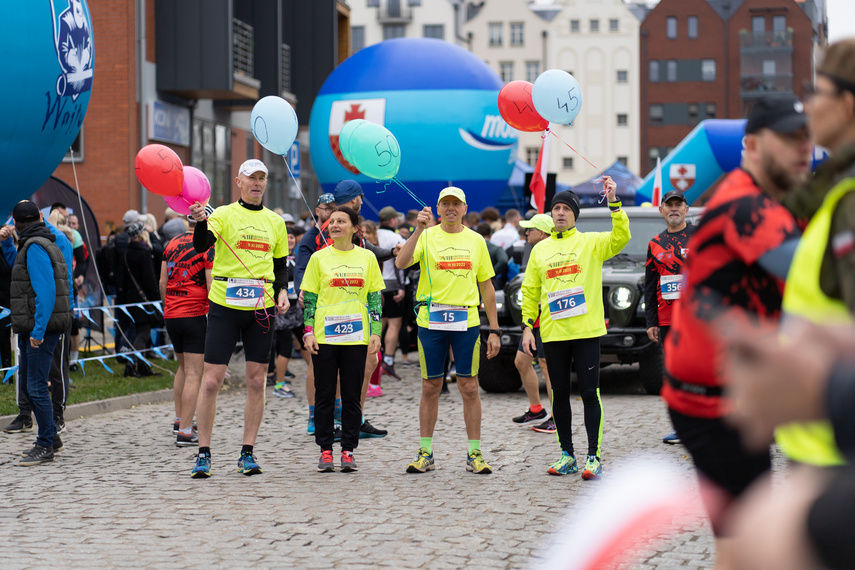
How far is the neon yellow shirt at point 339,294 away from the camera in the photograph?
7461 mm

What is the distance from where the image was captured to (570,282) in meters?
7.20

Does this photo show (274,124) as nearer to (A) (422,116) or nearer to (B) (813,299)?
(B) (813,299)

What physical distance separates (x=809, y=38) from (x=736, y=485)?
3034 inches

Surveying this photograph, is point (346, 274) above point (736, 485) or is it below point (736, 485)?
above

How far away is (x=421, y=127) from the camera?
2167cm

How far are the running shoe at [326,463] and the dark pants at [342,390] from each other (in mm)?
44

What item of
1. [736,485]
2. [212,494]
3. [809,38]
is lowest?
[212,494]

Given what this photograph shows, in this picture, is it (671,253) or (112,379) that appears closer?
(671,253)

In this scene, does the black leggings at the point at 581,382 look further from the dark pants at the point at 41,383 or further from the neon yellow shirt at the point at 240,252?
the dark pants at the point at 41,383

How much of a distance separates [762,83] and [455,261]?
73.7 m

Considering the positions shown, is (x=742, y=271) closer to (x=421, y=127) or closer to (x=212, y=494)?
(x=212, y=494)

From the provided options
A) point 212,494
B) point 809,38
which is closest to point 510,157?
point 212,494

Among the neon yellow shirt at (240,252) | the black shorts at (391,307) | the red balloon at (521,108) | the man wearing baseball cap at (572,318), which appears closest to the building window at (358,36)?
the black shorts at (391,307)

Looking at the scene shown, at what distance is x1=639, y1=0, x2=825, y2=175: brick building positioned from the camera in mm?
74750
